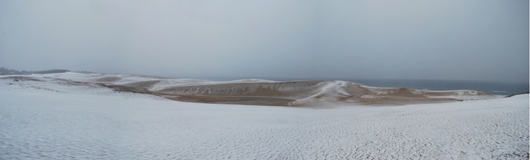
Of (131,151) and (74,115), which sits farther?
(74,115)

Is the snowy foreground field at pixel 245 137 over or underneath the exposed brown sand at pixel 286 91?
underneath

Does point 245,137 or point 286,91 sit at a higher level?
point 286,91

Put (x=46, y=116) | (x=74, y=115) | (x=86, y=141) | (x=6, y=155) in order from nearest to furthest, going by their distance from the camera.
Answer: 1. (x=6, y=155)
2. (x=86, y=141)
3. (x=46, y=116)
4. (x=74, y=115)

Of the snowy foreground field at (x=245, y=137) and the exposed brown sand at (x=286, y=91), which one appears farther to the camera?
the exposed brown sand at (x=286, y=91)

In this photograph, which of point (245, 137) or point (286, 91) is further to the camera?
point (286, 91)

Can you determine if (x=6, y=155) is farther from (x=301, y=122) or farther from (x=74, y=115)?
(x=301, y=122)

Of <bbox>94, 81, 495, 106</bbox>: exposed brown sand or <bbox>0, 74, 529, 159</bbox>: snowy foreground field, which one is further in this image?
<bbox>94, 81, 495, 106</bbox>: exposed brown sand

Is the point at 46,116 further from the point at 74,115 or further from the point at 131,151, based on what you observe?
the point at 131,151

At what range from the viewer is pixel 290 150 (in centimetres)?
1021

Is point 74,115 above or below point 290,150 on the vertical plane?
above

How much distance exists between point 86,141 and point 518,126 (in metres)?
16.7

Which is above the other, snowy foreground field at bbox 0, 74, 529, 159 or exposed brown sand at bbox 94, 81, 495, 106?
exposed brown sand at bbox 94, 81, 495, 106

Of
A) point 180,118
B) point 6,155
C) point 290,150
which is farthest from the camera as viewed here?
point 180,118

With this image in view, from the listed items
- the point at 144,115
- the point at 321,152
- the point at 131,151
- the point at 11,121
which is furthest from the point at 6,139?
the point at 321,152
